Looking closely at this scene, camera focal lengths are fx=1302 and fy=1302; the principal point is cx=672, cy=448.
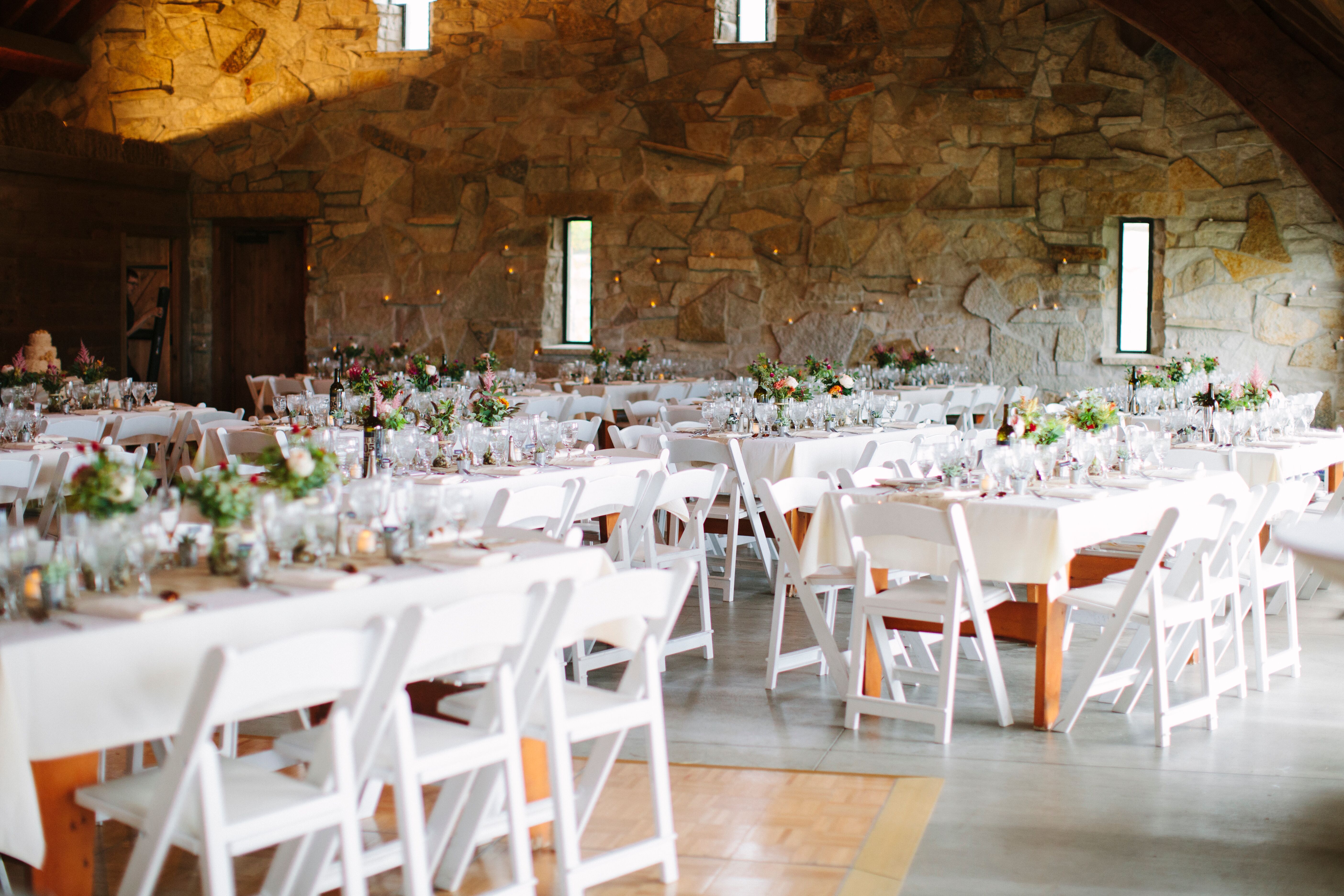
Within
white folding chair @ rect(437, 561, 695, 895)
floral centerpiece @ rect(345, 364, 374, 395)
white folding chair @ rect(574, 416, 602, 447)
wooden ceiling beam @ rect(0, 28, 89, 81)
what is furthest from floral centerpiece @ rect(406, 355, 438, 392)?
wooden ceiling beam @ rect(0, 28, 89, 81)

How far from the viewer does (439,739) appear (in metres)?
2.77

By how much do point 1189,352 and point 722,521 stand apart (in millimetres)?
6675

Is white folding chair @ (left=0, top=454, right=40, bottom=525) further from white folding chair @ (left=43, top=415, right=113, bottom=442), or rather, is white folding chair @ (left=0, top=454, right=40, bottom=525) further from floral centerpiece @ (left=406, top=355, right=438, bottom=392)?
floral centerpiece @ (left=406, top=355, right=438, bottom=392)

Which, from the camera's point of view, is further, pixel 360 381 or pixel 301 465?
pixel 360 381

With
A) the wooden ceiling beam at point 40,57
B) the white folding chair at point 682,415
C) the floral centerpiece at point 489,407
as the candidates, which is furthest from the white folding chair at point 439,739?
the wooden ceiling beam at point 40,57

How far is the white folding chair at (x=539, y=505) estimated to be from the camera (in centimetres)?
408

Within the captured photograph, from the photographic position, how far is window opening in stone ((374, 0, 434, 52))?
530 inches

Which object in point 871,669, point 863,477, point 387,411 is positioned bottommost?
point 871,669

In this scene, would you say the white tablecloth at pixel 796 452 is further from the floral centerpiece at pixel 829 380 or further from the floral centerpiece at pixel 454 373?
the floral centerpiece at pixel 454 373

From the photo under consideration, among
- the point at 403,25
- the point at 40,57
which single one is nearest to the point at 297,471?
the point at 403,25

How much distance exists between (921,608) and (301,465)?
205cm

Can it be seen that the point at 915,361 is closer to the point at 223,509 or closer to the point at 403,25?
the point at 403,25

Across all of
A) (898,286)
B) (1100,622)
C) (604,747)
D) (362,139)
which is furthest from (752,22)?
(604,747)

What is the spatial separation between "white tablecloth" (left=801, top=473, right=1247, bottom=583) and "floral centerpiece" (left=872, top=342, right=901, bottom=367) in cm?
654
